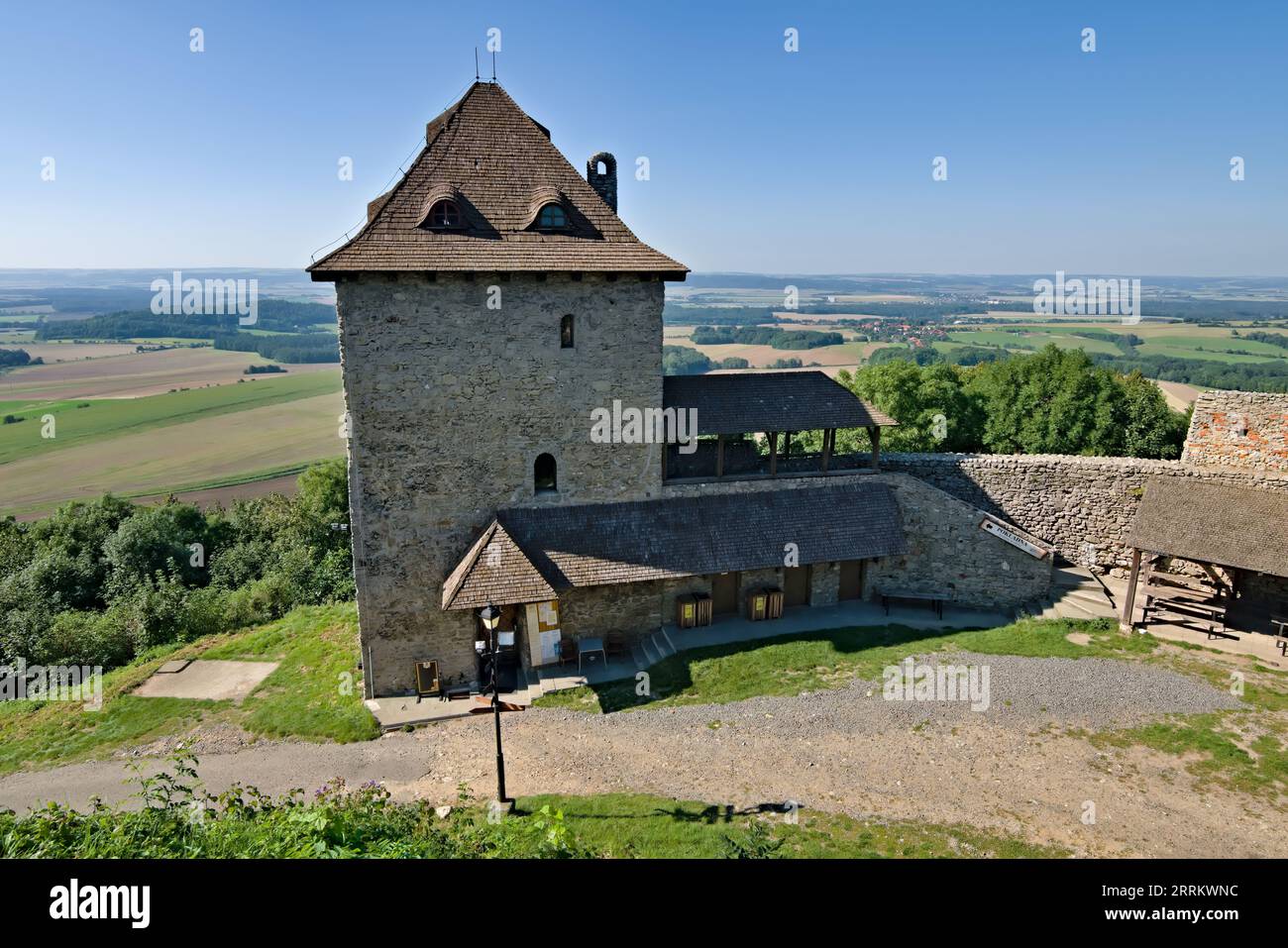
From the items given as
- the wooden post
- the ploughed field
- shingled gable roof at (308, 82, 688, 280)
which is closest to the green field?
the wooden post

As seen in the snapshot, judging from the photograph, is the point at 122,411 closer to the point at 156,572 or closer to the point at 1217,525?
the point at 156,572

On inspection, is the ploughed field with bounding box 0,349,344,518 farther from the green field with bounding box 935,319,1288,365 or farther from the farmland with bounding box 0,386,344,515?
the green field with bounding box 935,319,1288,365

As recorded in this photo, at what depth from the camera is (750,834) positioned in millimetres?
10414

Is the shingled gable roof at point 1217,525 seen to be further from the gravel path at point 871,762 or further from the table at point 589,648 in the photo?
the table at point 589,648

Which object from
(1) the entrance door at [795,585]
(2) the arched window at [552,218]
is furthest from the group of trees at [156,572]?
(1) the entrance door at [795,585]

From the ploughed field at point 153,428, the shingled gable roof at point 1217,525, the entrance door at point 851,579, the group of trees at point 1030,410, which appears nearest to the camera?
the shingled gable roof at point 1217,525

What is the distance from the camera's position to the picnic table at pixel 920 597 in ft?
65.6

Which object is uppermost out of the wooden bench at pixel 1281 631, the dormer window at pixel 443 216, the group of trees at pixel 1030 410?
the dormer window at pixel 443 216

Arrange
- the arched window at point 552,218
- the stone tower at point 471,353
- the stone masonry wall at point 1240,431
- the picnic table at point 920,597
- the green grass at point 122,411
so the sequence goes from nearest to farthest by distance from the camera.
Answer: the stone tower at point 471,353 → the arched window at point 552,218 → the stone masonry wall at point 1240,431 → the picnic table at point 920,597 → the green grass at point 122,411

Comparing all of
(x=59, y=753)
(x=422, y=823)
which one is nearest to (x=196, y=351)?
(x=59, y=753)

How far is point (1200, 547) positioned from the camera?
17125 millimetres

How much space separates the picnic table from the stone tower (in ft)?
28.9

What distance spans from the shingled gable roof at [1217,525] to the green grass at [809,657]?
8.51 ft

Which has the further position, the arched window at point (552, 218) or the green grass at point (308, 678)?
the arched window at point (552, 218)
